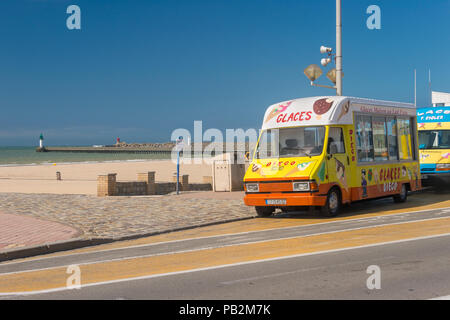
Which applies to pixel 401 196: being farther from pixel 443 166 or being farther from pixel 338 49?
pixel 338 49

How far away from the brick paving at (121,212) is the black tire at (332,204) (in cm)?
196

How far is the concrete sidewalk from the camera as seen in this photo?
10133 mm

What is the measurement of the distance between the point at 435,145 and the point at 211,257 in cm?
1321

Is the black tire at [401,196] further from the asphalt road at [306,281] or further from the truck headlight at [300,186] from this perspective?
the asphalt road at [306,281]

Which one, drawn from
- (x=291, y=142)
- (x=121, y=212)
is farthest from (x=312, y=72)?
(x=121, y=212)

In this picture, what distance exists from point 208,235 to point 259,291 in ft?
16.5

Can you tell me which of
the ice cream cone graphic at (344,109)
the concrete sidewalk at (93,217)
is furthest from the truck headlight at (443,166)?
the concrete sidewalk at (93,217)

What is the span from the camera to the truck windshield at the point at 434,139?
18.7m

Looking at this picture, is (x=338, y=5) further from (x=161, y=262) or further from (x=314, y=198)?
(x=161, y=262)

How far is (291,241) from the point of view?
969cm

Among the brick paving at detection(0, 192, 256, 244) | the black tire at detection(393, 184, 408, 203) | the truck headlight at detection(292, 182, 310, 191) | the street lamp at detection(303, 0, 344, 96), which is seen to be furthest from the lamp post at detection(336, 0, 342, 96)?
the truck headlight at detection(292, 182, 310, 191)

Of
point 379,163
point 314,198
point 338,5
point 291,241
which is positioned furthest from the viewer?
point 338,5

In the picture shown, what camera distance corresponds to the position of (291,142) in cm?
1342
